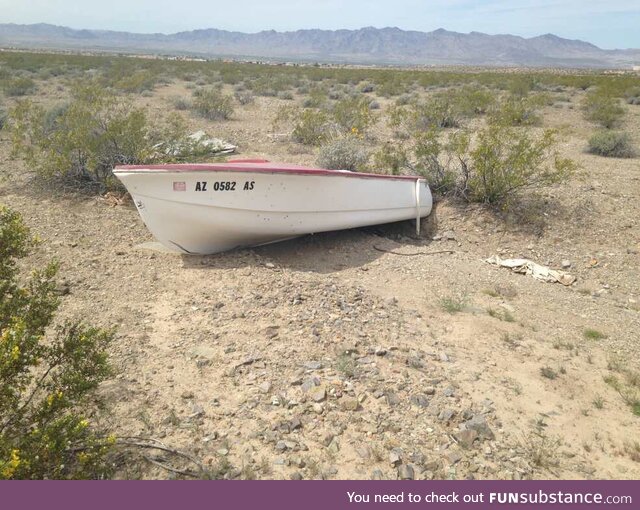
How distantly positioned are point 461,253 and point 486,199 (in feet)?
4.76

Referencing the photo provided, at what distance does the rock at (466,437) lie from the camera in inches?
127

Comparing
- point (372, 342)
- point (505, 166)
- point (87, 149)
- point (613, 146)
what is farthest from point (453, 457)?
point (613, 146)

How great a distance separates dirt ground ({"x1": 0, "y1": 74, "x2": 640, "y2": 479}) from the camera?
3.20 meters

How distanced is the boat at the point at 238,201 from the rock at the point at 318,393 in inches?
115

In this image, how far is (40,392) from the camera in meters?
3.42

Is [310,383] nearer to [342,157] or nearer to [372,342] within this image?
[372,342]

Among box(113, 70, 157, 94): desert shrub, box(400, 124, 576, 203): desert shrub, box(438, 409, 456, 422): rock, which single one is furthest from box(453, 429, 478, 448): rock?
box(113, 70, 157, 94): desert shrub

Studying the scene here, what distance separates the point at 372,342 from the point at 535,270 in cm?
→ 329

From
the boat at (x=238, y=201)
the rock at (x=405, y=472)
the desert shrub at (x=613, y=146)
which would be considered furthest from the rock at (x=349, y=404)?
the desert shrub at (x=613, y=146)

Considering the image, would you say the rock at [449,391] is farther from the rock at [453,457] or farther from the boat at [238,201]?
the boat at [238,201]

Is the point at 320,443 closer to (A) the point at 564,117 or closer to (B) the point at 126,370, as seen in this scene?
(B) the point at 126,370

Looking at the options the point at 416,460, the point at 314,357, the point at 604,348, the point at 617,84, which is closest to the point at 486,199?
the point at 604,348

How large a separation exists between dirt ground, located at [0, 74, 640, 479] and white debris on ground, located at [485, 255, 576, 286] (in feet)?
0.64
